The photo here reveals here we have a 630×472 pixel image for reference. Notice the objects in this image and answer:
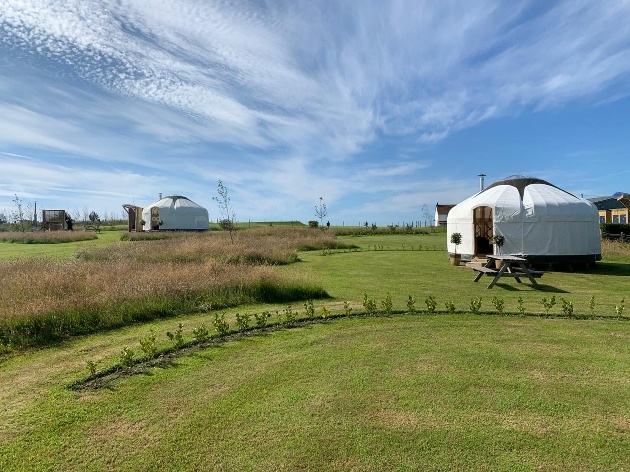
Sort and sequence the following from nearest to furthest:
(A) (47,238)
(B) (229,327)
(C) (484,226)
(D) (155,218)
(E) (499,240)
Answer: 1. (B) (229,327)
2. (E) (499,240)
3. (C) (484,226)
4. (A) (47,238)
5. (D) (155,218)

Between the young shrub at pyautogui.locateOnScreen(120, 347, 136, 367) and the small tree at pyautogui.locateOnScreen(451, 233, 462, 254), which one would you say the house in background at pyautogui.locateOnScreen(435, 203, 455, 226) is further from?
the young shrub at pyautogui.locateOnScreen(120, 347, 136, 367)

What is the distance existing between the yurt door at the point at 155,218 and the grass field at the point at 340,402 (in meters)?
32.6

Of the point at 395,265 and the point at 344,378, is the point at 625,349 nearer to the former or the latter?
the point at 344,378

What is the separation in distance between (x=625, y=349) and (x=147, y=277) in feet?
24.8

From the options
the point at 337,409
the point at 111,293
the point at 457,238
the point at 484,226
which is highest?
the point at 484,226

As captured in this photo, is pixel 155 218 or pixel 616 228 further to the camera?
pixel 155 218

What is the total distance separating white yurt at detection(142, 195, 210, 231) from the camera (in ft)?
121

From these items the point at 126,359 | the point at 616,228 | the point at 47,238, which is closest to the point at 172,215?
the point at 47,238

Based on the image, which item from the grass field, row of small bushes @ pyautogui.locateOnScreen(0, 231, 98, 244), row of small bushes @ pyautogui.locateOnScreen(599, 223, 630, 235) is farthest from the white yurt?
the grass field

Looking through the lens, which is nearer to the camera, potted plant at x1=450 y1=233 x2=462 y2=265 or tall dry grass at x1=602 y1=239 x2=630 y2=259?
potted plant at x1=450 y1=233 x2=462 y2=265

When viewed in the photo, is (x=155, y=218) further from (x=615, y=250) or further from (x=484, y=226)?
(x=615, y=250)

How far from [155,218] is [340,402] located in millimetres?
36513

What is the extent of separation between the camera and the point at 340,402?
134 inches

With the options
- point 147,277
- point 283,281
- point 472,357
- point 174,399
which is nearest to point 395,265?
point 283,281
